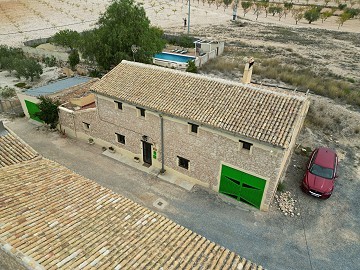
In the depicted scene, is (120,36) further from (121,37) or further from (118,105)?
(118,105)

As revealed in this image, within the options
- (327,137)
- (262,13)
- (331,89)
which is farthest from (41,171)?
(262,13)

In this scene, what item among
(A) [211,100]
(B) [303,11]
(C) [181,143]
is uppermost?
(A) [211,100]

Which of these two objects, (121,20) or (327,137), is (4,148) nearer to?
(121,20)

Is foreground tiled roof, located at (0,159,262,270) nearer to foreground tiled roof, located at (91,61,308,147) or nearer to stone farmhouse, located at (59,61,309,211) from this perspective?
stone farmhouse, located at (59,61,309,211)

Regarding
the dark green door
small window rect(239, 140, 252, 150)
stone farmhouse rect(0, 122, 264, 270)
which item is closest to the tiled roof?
stone farmhouse rect(0, 122, 264, 270)

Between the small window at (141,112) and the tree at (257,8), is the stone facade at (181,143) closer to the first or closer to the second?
the small window at (141,112)

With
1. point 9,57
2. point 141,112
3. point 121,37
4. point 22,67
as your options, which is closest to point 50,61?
point 9,57

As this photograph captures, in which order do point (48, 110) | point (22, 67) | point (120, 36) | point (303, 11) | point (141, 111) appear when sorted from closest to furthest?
point (141, 111), point (48, 110), point (120, 36), point (22, 67), point (303, 11)
